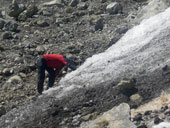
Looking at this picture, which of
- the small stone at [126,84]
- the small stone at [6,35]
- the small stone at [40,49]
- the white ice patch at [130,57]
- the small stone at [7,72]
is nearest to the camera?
the small stone at [126,84]

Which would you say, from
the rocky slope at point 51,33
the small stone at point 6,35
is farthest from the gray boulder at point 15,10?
the small stone at point 6,35

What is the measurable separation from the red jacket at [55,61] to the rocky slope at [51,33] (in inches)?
35.1

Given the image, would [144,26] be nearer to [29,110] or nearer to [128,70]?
[128,70]

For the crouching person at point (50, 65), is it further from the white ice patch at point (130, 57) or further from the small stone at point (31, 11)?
the small stone at point (31, 11)

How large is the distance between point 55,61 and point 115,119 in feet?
9.53

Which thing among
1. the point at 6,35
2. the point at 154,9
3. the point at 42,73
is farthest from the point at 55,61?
the point at 6,35

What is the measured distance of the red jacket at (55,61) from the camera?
891 centimetres

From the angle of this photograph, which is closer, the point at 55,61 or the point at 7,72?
the point at 55,61

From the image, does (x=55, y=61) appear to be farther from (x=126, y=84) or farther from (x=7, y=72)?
(x=126, y=84)

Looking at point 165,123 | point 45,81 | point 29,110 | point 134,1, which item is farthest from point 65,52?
point 165,123

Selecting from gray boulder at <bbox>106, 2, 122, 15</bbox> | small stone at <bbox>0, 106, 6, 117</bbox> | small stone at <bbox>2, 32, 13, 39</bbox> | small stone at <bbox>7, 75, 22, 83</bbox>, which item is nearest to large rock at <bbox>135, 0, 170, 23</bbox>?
gray boulder at <bbox>106, 2, 122, 15</bbox>

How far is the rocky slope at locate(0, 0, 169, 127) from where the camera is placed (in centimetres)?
971

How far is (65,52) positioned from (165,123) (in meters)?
5.55

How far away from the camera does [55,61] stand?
8961 millimetres
